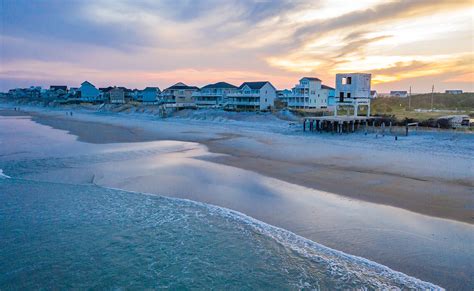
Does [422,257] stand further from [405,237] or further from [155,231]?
[155,231]

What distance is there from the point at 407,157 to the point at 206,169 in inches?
545

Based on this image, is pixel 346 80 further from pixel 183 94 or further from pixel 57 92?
pixel 57 92

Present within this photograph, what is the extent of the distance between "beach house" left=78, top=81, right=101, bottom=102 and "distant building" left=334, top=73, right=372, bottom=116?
103 meters

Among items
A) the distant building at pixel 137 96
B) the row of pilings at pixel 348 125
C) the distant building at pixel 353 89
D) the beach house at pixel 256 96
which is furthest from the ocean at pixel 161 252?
the distant building at pixel 137 96

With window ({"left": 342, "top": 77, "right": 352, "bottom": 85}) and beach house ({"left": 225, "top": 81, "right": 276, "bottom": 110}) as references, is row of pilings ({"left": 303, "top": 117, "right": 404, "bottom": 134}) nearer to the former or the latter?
window ({"left": 342, "top": 77, "right": 352, "bottom": 85})

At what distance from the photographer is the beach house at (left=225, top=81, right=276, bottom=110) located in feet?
218

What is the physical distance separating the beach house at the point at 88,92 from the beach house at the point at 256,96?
7301 centimetres

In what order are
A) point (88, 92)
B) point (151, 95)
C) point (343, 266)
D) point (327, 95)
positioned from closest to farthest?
point (343, 266)
point (327, 95)
point (151, 95)
point (88, 92)

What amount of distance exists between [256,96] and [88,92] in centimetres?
8112

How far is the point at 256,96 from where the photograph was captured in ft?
219

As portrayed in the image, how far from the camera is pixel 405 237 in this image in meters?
10.3

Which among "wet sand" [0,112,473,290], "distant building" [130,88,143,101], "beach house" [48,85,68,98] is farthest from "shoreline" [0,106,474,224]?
"beach house" [48,85,68,98]

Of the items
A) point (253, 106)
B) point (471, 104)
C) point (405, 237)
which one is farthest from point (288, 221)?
point (471, 104)

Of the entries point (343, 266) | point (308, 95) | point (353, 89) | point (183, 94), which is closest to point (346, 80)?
point (353, 89)
